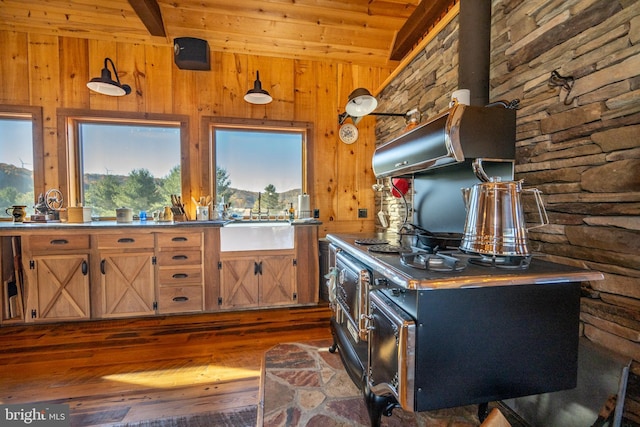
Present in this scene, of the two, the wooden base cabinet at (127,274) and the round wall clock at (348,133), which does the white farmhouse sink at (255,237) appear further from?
the round wall clock at (348,133)

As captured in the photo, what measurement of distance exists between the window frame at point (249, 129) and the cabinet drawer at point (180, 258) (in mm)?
810

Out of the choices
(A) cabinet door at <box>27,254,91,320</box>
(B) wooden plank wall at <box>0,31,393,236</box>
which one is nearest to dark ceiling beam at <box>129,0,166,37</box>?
(B) wooden plank wall at <box>0,31,393,236</box>

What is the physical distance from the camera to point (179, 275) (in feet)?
9.19

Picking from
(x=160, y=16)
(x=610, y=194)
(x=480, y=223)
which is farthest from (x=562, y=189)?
(x=160, y=16)

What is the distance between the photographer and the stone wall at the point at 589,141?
3.28ft

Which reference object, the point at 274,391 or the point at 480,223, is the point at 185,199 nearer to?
the point at 274,391

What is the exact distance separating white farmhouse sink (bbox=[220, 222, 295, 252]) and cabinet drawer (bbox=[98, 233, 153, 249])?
0.70 metres

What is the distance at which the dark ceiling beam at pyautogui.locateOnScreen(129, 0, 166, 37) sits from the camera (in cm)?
249

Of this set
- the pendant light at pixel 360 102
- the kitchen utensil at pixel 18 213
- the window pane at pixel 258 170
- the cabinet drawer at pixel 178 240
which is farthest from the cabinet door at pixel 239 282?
the kitchen utensil at pixel 18 213

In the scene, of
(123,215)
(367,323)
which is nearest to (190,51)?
(123,215)

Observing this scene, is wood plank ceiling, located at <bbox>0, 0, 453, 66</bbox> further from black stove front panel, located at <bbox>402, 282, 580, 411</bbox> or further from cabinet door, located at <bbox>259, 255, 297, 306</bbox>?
black stove front panel, located at <bbox>402, 282, 580, 411</bbox>

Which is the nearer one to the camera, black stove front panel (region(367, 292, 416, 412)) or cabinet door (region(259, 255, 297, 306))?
black stove front panel (region(367, 292, 416, 412))

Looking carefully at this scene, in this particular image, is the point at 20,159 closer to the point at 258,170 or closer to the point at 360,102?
the point at 258,170

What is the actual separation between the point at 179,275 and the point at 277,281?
0.98 meters
